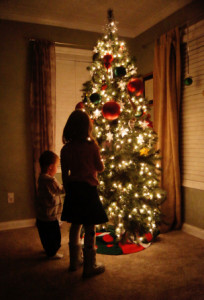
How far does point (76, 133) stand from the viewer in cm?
220

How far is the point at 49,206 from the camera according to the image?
264cm

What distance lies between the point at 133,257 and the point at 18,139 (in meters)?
2.22

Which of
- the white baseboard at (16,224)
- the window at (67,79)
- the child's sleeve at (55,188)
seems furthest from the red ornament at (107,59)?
the white baseboard at (16,224)

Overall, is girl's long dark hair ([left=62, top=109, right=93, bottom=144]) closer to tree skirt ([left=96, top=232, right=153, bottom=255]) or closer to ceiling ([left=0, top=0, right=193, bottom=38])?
tree skirt ([left=96, top=232, right=153, bottom=255])

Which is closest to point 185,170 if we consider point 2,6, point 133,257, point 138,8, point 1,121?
point 133,257

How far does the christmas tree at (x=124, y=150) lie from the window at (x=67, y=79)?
1200mm

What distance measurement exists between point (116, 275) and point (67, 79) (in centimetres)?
289

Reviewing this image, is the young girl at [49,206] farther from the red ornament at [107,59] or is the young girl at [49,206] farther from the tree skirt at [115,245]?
the red ornament at [107,59]

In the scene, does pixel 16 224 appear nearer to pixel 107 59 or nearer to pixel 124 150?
pixel 124 150

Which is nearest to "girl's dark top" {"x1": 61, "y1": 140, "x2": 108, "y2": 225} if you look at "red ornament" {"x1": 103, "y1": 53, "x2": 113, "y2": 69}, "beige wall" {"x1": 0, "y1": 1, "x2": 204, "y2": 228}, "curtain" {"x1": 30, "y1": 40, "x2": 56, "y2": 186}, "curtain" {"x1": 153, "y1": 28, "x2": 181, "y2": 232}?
"red ornament" {"x1": 103, "y1": 53, "x2": 113, "y2": 69}

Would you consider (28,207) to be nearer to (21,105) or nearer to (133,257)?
(21,105)

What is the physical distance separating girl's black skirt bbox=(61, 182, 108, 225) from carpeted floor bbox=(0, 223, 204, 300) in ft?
1.69

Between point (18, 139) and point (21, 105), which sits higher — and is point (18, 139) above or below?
below

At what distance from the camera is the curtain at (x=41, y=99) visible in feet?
12.3
